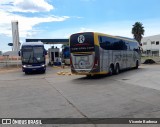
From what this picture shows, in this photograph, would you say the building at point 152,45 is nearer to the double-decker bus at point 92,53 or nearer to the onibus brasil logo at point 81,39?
the double-decker bus at point 92,53

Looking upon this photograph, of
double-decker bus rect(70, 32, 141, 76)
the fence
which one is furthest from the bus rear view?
the fence

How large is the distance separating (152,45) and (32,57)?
82.3 m

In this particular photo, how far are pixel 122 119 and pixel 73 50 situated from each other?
13.1 meters

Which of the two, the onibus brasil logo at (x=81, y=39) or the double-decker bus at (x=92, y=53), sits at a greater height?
the onibus brasil logo at (x=81, y=39)

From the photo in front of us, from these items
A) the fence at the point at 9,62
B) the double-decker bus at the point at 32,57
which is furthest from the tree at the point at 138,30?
the double-decker bus at the point at 32,57

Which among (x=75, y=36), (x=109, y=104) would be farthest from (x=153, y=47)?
(x=109, y=104)

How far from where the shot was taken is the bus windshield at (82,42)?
19.4 metres

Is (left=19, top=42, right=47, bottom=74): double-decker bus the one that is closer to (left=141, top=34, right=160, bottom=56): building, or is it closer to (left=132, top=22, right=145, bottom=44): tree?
(left=132, top=22, right=145, bottom=44): tree

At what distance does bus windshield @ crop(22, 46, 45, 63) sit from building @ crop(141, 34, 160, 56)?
74581 mm

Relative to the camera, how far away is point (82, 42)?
19.8 meters

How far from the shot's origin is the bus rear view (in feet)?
63.9

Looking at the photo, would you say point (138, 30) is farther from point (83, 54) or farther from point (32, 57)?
point (83, 54)

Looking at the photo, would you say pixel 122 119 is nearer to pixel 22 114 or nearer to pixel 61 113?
pixel 61 113

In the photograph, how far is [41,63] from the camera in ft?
94.6
